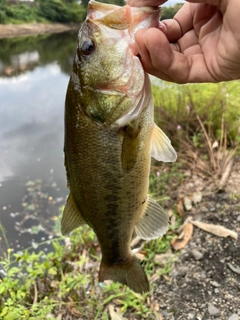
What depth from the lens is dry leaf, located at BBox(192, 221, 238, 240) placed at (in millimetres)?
3618

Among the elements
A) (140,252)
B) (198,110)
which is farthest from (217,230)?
(198,110)

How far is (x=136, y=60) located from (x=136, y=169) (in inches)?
22.3

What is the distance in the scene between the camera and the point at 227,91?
195 inches

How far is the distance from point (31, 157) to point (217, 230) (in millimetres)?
4951

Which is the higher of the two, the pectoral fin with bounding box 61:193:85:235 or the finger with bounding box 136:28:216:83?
the finger with bounding box 136:28:216:83

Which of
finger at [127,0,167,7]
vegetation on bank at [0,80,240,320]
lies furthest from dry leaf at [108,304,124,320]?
finger at [127,0,167,7]

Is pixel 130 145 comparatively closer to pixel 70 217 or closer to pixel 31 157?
pixel 70 217

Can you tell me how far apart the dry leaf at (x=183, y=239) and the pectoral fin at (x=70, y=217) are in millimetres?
1966

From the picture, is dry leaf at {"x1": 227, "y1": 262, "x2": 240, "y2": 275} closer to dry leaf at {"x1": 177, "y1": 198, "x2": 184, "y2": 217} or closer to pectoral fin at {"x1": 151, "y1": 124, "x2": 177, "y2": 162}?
dry leaf at {"x1": 177, "y1": 198, "x2": 184, "y2": 217}

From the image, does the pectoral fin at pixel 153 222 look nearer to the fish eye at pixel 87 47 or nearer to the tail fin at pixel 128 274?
the tail fin at pixel 128 274

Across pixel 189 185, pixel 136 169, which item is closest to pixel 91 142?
pixel 136 169

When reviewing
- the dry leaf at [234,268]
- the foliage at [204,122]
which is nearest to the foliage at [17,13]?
the foliage at [204,122]

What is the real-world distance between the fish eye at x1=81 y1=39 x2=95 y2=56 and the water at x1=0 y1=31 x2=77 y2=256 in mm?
2372

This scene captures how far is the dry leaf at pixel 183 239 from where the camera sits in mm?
3716
